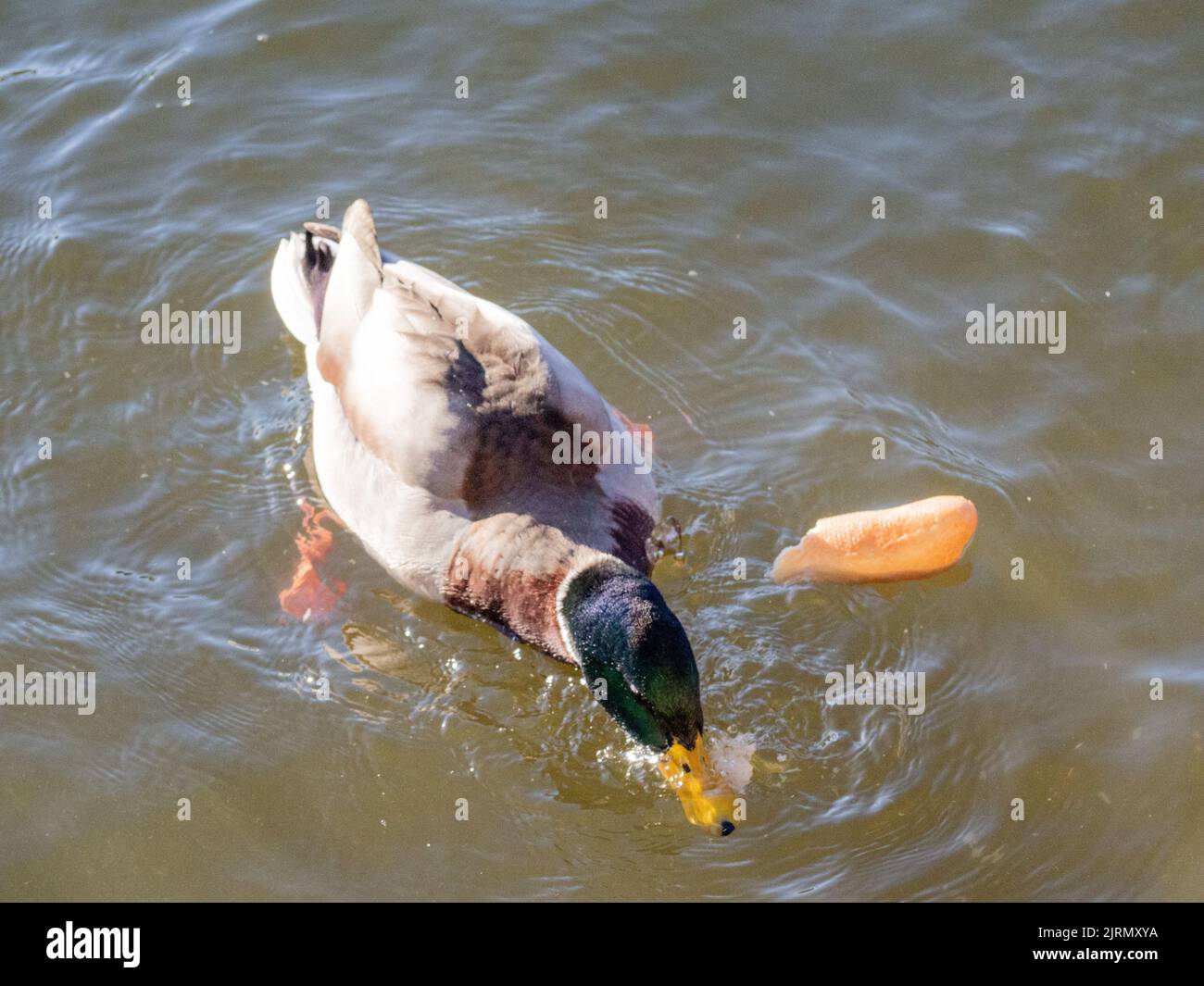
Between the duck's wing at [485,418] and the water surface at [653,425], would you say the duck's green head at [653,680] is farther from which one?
the duck's wing at [485,418]

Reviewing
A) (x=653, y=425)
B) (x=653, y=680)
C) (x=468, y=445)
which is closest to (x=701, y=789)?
(x=653, y=680)

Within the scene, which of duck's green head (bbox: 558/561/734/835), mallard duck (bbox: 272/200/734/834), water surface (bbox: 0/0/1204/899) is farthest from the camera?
mallard duck (bbox: 272/200/734/834)

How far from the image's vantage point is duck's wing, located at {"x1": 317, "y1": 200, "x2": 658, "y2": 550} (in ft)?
21.7

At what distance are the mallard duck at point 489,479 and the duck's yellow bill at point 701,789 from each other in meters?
0.25

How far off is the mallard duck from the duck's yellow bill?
255mm

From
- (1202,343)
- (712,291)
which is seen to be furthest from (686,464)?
(1202,343)

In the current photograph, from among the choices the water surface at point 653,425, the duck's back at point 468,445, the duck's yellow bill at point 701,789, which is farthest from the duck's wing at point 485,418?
the duck's yellow bill at point 701,789

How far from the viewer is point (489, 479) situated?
6688 millimetres

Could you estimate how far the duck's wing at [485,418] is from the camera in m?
6.62

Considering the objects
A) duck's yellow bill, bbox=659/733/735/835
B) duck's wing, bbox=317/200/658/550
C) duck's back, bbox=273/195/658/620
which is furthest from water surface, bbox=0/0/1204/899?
duck's wing, bbox=317/200/658/550

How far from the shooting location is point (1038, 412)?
303 inches

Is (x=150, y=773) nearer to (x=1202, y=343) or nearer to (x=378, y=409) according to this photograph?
(x=378, y=409)

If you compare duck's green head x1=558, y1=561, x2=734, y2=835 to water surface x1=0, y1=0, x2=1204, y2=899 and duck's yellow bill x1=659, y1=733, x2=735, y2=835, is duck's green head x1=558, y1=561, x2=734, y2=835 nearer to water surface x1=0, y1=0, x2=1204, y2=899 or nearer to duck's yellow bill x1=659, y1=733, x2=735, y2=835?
duck's yellow bill x1=659, y1=733, x2=735, y2=835

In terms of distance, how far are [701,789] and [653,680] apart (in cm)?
47
